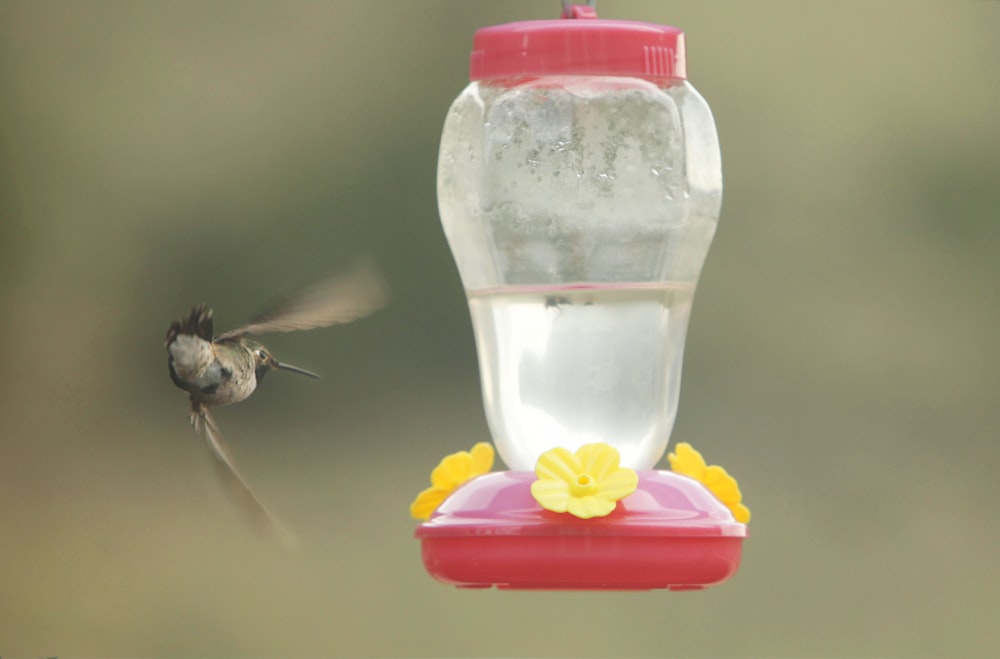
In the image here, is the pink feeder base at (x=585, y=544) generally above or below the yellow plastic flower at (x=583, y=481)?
below

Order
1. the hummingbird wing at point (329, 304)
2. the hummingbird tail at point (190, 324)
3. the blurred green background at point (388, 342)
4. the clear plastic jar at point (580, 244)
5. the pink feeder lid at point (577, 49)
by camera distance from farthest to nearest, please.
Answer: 1. the blurred green background at point (388, 342)
2. the hummingbird tail at point (190, 324)
3. the hummingbird wing at point (329, 304)
4. the clear plastic jar at point (580, 244)
5. the pink feeder lid at point (577, 49)

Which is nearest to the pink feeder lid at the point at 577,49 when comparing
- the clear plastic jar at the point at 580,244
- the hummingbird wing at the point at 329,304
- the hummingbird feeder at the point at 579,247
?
the hummingbird feeder at the point at 579,247

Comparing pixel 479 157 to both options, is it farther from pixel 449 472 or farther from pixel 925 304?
pixel 925 304

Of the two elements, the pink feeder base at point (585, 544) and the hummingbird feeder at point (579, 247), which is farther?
the hummingbird feeder at point (579, 247)

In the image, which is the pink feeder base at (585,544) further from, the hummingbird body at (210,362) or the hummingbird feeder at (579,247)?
the hummingbird body at (210,362)

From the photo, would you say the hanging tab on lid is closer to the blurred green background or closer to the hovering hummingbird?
the hovering hummingbird

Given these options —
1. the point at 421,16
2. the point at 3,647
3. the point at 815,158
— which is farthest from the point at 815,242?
the point at 3,647

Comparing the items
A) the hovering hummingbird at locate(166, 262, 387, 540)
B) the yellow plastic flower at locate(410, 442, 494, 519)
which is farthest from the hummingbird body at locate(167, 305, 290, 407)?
the yellow plastic flower at locate(410, 442, 494, 519)

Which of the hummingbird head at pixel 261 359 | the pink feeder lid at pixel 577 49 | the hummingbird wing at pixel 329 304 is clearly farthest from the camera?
the hummingbird head at pixel 261 359
